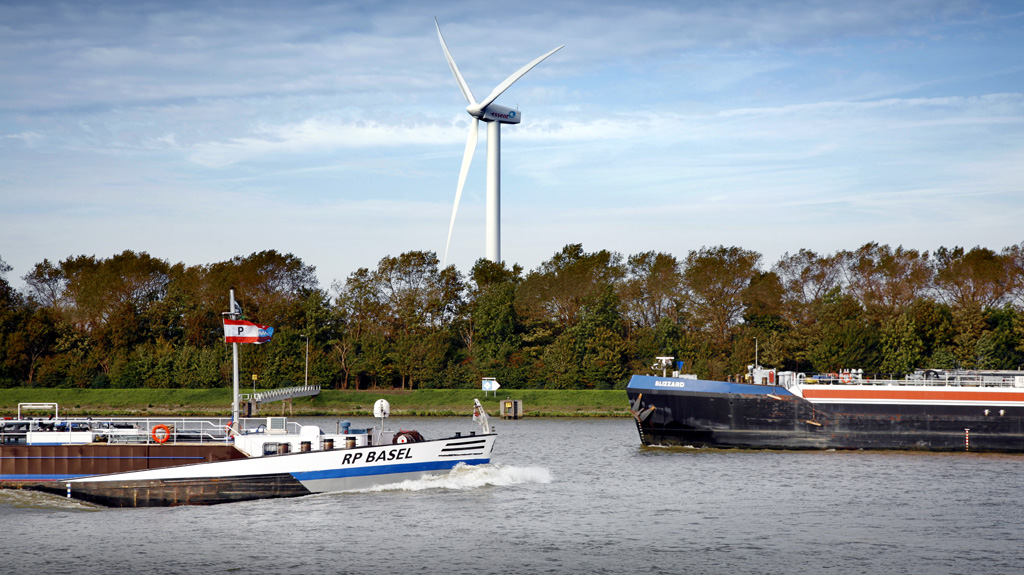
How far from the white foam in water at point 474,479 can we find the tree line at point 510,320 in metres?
69.5

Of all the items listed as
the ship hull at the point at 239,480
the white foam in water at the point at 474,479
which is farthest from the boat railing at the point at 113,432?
the white foam in water at the point at 474,479

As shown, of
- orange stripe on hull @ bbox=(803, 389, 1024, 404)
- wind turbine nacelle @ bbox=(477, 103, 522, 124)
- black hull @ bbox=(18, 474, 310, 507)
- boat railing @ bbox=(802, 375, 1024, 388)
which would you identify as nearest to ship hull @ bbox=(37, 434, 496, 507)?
black hull @ bbox=(18, 474, 310, 507)

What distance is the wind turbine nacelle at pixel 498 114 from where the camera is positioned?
131 meters

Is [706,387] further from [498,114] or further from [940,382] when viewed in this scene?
[498,114]

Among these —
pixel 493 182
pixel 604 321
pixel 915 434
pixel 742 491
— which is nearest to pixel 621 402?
pixel 604 321

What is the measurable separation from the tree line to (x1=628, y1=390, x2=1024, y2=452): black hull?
48.1 m

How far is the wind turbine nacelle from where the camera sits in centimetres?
13075

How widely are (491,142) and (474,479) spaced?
3655 inches

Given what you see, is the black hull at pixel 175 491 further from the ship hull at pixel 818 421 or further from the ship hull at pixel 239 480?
the ship hull at pixel 818 421

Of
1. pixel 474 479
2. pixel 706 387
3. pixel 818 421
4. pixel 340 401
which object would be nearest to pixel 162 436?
pixel 474 479

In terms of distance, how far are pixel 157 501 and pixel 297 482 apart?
590 centimetres

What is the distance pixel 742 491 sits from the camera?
151ft

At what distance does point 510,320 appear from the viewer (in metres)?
130

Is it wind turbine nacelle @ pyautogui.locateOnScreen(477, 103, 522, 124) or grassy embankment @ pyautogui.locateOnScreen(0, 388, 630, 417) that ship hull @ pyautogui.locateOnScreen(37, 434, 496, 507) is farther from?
wind turbine nacelle @ pyautogui.locateOnScreen(477, 103, 522, 124)
